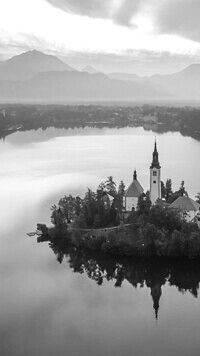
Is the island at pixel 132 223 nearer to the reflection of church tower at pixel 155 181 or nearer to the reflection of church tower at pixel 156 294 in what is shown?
the reflection of church tower at pixel 155 181

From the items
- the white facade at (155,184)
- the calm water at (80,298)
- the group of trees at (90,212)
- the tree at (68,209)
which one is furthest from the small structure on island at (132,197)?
the calm water at (80,298)

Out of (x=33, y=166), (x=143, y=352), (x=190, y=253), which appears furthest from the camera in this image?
(x=33, y=166)

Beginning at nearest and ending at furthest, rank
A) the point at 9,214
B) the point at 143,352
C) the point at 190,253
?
the point at 143,352 < the point at 190,253 < the point at 9,214

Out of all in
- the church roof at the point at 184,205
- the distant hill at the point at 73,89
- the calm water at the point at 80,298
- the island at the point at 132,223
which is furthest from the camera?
the distant hill at the point at 73,89

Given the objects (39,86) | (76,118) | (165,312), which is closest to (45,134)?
(76,118)

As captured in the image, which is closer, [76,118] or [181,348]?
[181,348]

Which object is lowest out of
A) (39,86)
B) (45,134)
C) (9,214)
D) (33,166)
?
(9,214)

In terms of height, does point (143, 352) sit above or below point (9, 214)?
below

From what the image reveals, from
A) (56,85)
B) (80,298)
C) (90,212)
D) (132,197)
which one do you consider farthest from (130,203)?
(56,85)

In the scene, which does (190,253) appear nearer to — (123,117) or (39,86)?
(123,117)
